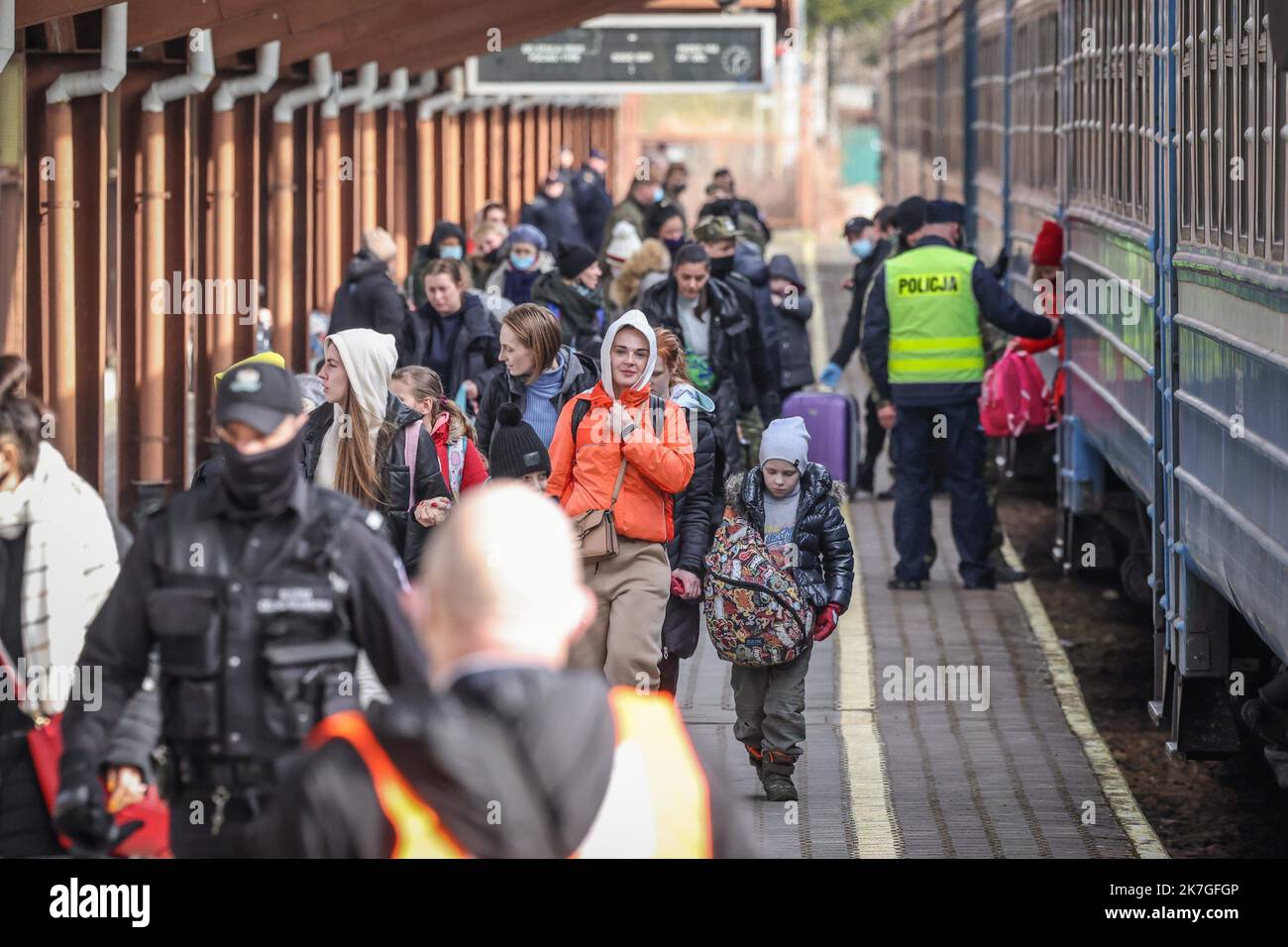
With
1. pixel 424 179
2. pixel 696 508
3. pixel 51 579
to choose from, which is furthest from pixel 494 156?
pixel 51 579

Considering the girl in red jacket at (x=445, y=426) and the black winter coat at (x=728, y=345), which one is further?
the black winter coat at (x=728, y=345)

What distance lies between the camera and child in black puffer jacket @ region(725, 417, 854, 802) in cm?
764

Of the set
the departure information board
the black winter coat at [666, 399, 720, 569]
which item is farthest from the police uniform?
the departure information board

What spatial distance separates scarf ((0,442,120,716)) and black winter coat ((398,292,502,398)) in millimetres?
5362

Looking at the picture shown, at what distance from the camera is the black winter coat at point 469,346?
10812 millimetres

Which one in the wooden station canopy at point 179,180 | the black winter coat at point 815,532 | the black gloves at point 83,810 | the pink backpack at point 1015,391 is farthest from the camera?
the pink backpack at point 1015,391

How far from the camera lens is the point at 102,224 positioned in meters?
10.7

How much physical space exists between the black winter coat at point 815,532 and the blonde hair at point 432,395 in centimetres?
85

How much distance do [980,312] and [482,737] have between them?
874 cm

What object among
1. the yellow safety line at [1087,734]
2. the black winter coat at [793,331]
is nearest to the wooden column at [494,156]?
the black winter coat at [793,331]

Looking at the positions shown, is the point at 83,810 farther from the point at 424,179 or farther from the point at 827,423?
the point at 424,179

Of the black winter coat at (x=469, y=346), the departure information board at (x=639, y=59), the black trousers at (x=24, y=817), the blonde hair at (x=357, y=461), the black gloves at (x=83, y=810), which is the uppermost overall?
the departure information board at (x=639, y=59)

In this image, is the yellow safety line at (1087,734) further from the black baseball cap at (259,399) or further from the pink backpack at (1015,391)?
the black baseball cap at (259,399)

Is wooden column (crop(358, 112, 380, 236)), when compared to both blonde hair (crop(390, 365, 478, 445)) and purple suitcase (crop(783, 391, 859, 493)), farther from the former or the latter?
blonde hair (crop(390, 365, 478, 445))
